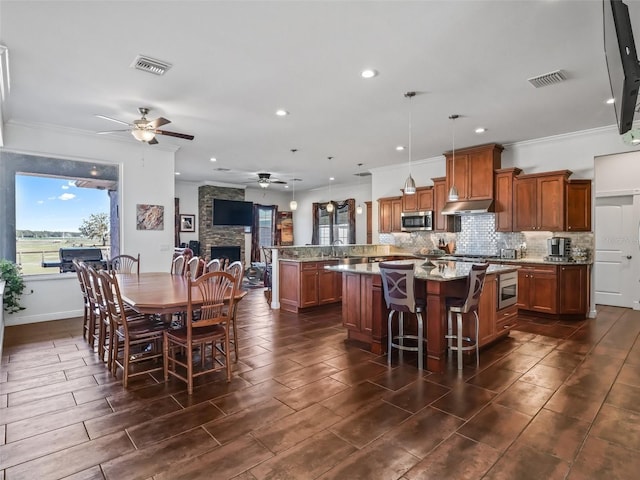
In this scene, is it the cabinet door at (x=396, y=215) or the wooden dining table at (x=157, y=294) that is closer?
the wooden dining table at (x=157, y=294)

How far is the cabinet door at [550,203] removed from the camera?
5574 mm

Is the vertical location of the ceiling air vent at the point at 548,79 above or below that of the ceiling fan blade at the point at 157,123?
above

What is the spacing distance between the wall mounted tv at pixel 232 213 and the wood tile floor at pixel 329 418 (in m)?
7.14

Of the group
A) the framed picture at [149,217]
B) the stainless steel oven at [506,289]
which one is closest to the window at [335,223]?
the framed picture at [149,217]

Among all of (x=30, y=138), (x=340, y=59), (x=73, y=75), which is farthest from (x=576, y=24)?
(x=30, y=138)

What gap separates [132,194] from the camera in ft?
19.8

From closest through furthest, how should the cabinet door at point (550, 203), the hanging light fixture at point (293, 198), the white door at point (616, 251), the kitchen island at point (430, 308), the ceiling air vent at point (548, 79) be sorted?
the kitchen island at point (430, 308) < the ceiling air vent at point (548, 79) < the cabinet door at point (550, 203) < the white door at point (616, 251) < the hanging light fixture at point (293, 198)

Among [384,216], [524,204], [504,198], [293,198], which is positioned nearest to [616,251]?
[524,204]

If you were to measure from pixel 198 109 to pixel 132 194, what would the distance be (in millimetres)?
2392

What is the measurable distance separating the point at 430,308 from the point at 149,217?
5116 mm

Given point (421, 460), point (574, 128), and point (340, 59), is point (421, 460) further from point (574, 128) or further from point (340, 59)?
point (574, 128)

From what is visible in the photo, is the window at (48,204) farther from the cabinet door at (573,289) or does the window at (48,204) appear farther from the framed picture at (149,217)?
the cabinet door at (573,289)

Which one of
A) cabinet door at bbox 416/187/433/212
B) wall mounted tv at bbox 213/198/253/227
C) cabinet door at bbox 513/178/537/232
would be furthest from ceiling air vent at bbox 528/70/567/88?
wall mounted tv at bbox 213/198/253/227

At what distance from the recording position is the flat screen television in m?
1.65
